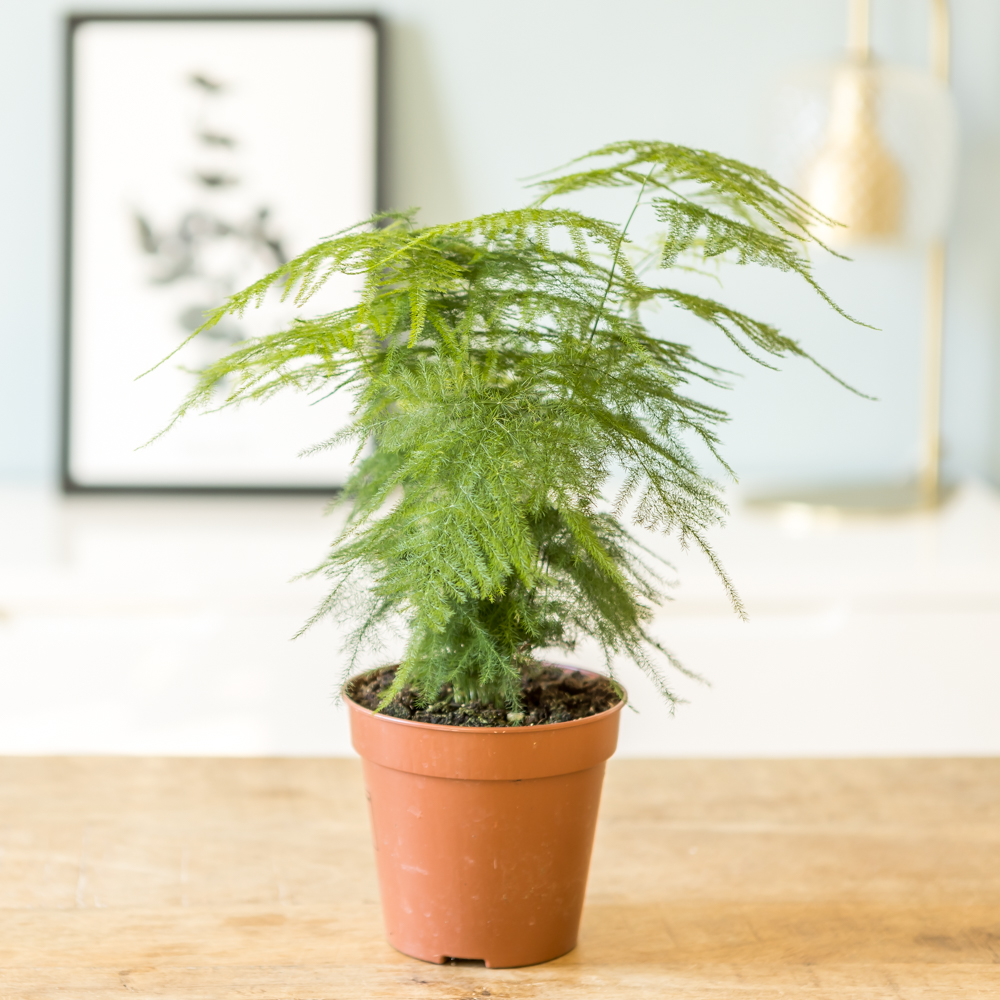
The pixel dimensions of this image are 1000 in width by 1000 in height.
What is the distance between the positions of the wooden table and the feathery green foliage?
171 mm

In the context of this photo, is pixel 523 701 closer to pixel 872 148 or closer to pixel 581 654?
pixel 581 654

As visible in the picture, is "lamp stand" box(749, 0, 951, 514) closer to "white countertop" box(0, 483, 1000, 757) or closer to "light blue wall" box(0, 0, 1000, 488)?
"light blue wall" box(0, 0, 1000, 488)

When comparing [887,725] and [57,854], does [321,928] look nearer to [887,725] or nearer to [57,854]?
[57,854]

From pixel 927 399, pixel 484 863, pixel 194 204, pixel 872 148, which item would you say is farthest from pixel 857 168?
pixel 484 863

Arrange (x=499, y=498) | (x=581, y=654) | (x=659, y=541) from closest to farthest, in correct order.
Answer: (x=499, y=498) < (x=581, y=654) < (x=659, y=541)

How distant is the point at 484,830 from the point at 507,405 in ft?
0.82

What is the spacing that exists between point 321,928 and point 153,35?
1566 mm

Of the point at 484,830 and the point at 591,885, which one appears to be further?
the point at 591,885

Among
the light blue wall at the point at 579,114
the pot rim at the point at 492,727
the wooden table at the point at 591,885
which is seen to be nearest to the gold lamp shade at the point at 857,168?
the light blue wall at the point at 579,114

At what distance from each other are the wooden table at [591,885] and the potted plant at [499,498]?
0.19 feet

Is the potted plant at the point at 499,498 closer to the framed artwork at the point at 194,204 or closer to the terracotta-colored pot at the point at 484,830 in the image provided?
the terracotta-colored pot at the point at 484,830

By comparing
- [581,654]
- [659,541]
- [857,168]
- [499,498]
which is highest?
[857,168]

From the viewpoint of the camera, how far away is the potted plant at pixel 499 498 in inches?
26.6

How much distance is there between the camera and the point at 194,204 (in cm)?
192
